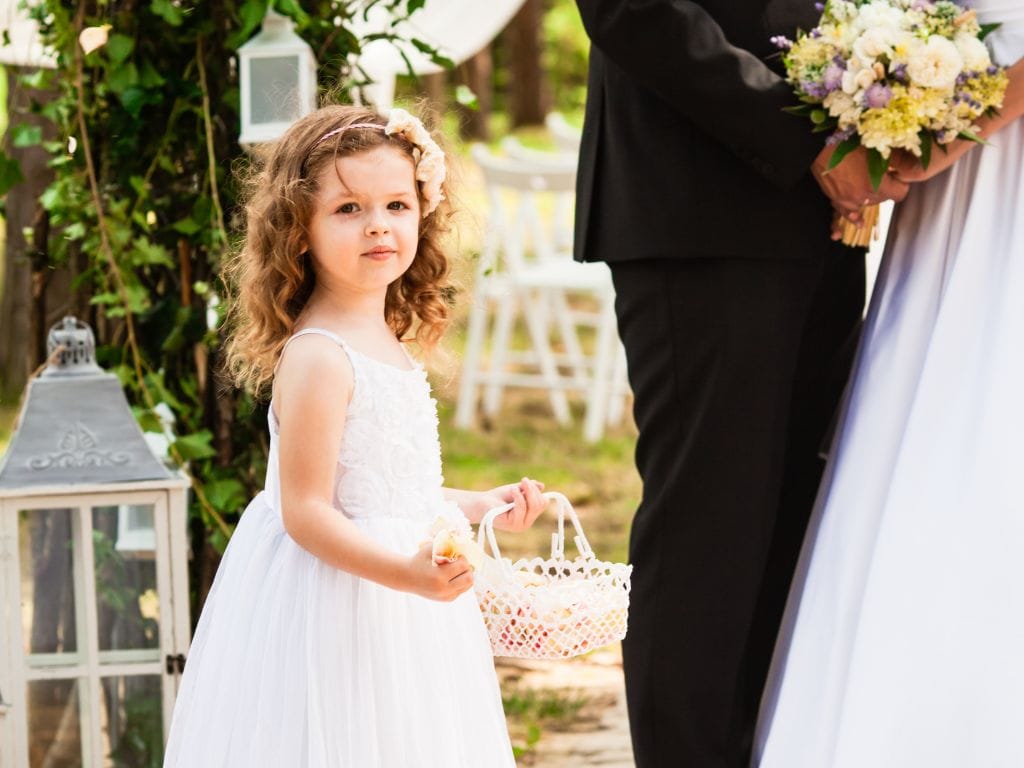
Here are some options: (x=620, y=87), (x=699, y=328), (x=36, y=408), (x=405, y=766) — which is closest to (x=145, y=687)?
(x=36, y=408)

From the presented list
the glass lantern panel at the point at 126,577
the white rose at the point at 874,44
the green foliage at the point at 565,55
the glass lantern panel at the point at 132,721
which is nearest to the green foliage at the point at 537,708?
the glass lantern panel at the point at 132,721

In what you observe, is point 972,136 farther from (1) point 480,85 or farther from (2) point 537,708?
(1) point 480,85

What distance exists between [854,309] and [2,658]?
1.65m

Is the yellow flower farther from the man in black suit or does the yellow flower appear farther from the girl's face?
the man in black suit

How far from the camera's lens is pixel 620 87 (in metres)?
2.56

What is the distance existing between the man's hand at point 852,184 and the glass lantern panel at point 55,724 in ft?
5.08

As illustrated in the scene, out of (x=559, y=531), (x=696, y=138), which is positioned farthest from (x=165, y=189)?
(x=559, y=531)

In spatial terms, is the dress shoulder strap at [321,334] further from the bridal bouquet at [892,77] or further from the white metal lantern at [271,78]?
the bridal bouquet at [892,77]

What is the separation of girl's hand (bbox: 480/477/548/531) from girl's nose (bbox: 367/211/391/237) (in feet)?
1.34

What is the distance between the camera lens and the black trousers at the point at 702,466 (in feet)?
8.33

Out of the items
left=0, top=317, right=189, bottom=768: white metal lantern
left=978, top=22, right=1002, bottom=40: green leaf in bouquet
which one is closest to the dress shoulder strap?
left=0, top=317, right=189, bottom=768: white metal lantern

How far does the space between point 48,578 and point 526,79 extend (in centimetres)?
1612

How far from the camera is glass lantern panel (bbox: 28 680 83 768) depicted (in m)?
2.62

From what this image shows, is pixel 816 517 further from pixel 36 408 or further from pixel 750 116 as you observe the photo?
pixel 36 408
